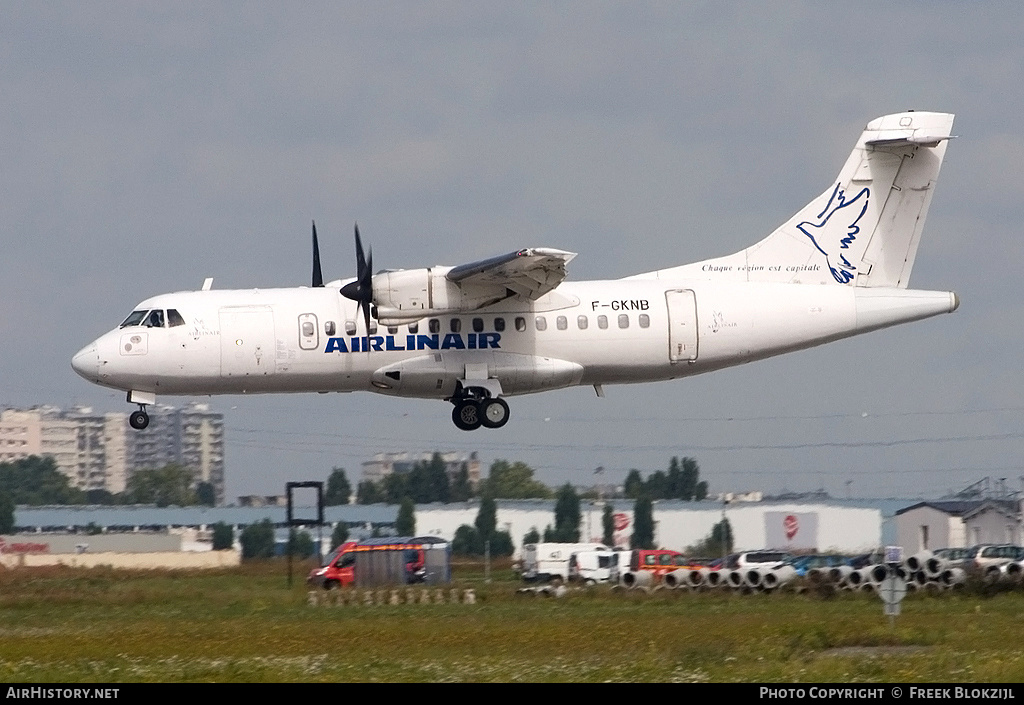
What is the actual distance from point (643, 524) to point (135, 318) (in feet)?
69.5

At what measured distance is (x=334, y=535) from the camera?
4997cm

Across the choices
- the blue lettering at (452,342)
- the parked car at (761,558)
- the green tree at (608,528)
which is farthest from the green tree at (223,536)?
the blue lettering at (452,342)

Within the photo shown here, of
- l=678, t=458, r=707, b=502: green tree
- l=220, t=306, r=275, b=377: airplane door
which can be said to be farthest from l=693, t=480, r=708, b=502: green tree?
l=220, t=306, r=275, b=377: airplane door

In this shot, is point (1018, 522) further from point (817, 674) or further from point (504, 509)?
point (817, 674)

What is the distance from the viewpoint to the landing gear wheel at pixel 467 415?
100 ft

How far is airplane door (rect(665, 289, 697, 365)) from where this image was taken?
30312 mm

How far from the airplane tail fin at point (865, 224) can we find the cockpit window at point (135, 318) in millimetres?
10380

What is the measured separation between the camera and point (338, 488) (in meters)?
53.8

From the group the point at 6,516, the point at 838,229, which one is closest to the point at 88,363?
the point at 838,229

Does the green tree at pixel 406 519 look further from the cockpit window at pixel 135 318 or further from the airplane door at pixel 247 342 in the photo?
the cockpit window at pixel 135 318

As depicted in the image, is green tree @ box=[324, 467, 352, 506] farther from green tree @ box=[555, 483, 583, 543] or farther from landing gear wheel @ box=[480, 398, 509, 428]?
landing gear wheel @ box=[480, 398, 509, 428]

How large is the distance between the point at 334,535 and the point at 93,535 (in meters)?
7.60

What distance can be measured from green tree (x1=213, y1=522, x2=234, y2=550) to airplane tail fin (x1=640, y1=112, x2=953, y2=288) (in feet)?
71.1

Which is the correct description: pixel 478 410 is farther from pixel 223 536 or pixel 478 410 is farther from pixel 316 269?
pixel 223 536
